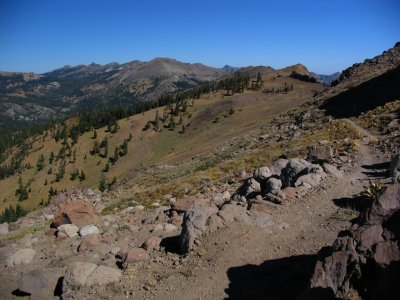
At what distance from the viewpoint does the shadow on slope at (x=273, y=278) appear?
15477 mm

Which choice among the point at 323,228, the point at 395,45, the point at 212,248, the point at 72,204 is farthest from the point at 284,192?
the point at 395,45

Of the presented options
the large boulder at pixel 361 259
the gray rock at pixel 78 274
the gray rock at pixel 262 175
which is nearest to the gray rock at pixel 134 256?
the gray rock at pixel 78 274

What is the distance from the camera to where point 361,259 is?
1255 centimetres

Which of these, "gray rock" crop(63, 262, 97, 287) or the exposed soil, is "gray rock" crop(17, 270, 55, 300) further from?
"gray rock" crop(63, 262, 97, 287)

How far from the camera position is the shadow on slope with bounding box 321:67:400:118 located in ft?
211

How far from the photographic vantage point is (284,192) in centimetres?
2439

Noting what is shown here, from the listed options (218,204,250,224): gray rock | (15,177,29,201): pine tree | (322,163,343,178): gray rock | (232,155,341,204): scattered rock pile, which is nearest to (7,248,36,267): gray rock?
(218,204,250,224): gray rock

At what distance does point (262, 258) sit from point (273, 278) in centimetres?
202

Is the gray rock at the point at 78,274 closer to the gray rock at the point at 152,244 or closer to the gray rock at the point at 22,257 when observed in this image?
the gray rock at the point at 152,244

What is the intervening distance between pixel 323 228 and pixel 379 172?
11064mm

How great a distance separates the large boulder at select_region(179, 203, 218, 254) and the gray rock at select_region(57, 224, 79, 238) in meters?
10.1

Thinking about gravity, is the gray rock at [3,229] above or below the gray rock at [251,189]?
below

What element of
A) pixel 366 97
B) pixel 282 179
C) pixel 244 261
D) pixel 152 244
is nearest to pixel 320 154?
pixel 282 179

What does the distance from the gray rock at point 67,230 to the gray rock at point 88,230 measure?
23.0 inches
